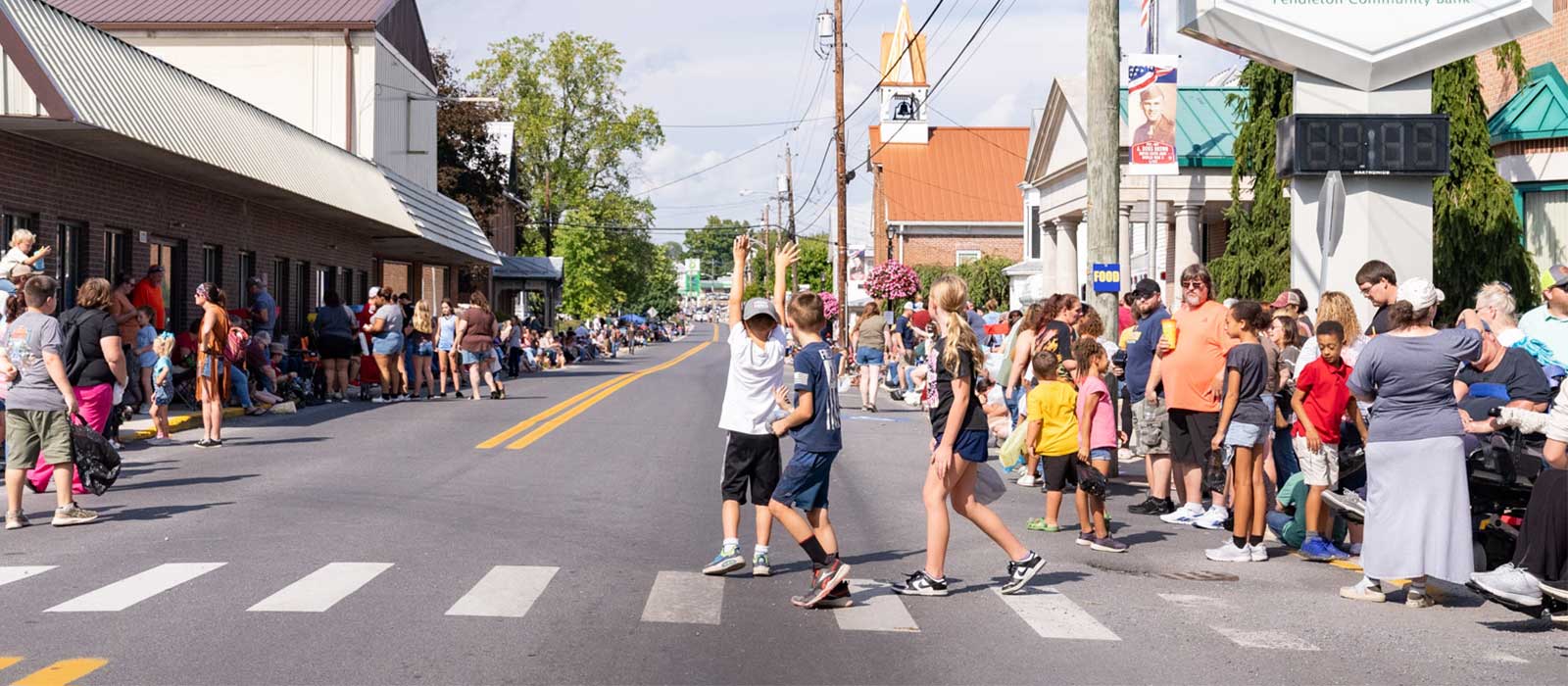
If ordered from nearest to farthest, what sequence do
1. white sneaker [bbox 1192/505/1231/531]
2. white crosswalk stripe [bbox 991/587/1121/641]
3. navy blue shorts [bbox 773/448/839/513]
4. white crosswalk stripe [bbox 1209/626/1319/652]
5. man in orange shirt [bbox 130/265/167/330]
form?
white crosswalk stripe [bbox 1209/626/1319/652] → white crosswalk stripe [bbox 991/587/1121/641] → navy blue shorts [bbox 773/448/839/513] → white sneaker [bbox 1192/505/1231/531] → man in orange shirt [bbox 130/265/167/330]

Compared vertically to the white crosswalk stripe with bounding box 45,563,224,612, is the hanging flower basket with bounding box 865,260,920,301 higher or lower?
higher

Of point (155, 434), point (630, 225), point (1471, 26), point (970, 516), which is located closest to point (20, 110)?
point (155, 434)

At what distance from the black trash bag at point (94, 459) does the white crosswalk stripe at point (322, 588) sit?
3415 millimetres

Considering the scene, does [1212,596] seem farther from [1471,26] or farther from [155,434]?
[155,434]

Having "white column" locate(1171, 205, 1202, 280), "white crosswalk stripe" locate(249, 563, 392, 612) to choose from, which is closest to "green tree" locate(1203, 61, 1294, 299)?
"white column" locate(1171, 205, 1202, 280)

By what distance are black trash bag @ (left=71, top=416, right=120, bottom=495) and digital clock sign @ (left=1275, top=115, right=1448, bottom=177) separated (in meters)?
11.9

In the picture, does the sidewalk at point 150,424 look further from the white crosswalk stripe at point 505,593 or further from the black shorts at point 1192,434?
the black shorts at point 1192,434

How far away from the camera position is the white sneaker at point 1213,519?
1190 centimetres

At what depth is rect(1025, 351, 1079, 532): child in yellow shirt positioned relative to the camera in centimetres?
1091

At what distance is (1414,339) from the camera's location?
8.35 m

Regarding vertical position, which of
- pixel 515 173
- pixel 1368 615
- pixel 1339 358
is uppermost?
Answer: pixel 515 173

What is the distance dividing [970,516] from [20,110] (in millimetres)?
13299

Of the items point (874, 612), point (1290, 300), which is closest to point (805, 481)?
point (874, 612)

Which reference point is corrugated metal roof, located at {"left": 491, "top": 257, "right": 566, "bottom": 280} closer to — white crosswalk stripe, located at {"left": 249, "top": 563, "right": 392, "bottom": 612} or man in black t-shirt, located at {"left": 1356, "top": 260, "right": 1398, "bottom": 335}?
white crosswalk stripe, located at {"left": 249, "top": 563, "right": 392, "bottom": 612}
